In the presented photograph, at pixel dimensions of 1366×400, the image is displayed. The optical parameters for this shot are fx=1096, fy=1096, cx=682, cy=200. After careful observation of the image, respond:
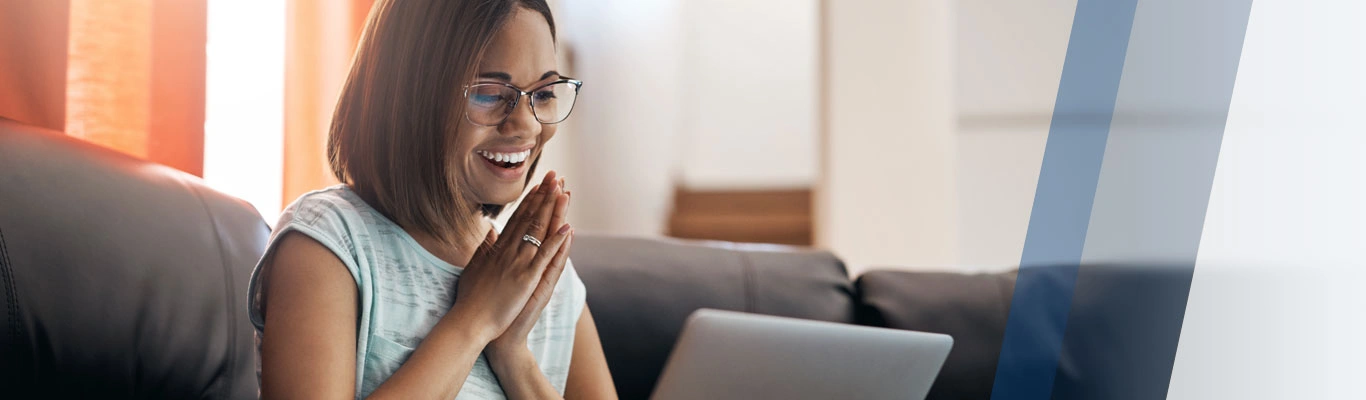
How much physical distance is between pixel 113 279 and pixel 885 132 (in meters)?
2.70

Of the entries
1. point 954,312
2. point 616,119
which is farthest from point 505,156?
point 616,119

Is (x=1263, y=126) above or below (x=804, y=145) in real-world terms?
above

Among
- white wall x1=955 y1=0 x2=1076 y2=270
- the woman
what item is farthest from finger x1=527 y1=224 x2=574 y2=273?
white wall x1=955 y1=0 x2=1076 y2=270

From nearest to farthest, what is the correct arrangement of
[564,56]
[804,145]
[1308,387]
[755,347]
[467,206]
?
[1308,387], [755,347], [467,206], [564,56], [804,145]

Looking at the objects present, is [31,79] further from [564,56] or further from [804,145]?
[804,145]

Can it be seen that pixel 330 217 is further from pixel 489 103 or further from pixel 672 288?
pixel 672 288

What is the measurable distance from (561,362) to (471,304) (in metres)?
0.24

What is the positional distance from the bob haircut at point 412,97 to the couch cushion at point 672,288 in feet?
1.81

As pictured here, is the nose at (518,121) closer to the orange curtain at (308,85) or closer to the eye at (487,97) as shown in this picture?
the eye at (487,97)

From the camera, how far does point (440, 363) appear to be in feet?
3.16

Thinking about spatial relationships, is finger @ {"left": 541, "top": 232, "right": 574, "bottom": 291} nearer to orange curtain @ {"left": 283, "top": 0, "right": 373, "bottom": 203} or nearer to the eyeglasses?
the eyeglasses

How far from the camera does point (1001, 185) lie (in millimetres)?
3178

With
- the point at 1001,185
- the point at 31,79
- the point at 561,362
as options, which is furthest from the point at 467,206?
the point at 1001,185

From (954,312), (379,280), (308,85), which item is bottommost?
(954,312)
